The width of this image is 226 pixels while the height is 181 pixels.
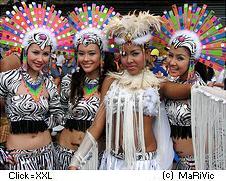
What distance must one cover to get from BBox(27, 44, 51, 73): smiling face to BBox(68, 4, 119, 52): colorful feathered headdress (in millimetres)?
295

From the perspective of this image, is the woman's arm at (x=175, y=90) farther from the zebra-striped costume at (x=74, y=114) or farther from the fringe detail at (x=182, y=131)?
the zebra-striped costume at (x=74, y=114)

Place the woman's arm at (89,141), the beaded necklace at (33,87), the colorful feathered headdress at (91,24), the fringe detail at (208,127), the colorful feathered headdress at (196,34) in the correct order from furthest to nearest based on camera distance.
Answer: the colorful feathered headdress at (91,24), the beaded necklace at (33,87), the colorful feathered headdress at (196,34), the woman's arm at (89,141), the fringe detail at (208,127)

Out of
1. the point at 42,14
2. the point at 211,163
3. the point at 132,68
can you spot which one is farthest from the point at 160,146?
the point at 42,14

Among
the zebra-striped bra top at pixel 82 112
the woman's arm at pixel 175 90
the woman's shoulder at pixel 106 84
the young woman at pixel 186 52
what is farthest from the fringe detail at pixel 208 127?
the zebra-striped bra top at pixel 82 112

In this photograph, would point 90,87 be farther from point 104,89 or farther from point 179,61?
point 179,61

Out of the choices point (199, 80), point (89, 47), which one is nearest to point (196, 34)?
point (199, 80)

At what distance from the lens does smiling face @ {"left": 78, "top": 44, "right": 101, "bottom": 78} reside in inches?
Result: 143

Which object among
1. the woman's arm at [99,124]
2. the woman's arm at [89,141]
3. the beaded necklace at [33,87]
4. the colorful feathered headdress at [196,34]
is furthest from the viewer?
the beaded necklace at [33,87]

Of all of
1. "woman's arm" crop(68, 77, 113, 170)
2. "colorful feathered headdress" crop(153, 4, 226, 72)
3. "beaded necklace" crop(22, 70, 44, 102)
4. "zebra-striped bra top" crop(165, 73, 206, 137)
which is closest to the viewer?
"woman's arm" crop(68, 77, 113, 170)

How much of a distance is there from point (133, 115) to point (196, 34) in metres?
0.88

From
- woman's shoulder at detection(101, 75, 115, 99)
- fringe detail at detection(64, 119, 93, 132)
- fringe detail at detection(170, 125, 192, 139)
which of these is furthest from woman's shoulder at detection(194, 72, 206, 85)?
fringe detail at detection(64, 119, 93, 132)

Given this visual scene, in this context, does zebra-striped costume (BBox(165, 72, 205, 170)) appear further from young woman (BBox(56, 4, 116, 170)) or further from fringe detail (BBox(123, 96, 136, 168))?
young woman (BBox(56, 4, 116, 170))

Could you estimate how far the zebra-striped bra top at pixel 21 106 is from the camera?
11.4ft

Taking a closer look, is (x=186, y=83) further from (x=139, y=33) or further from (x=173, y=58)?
(x=139, y=33)
